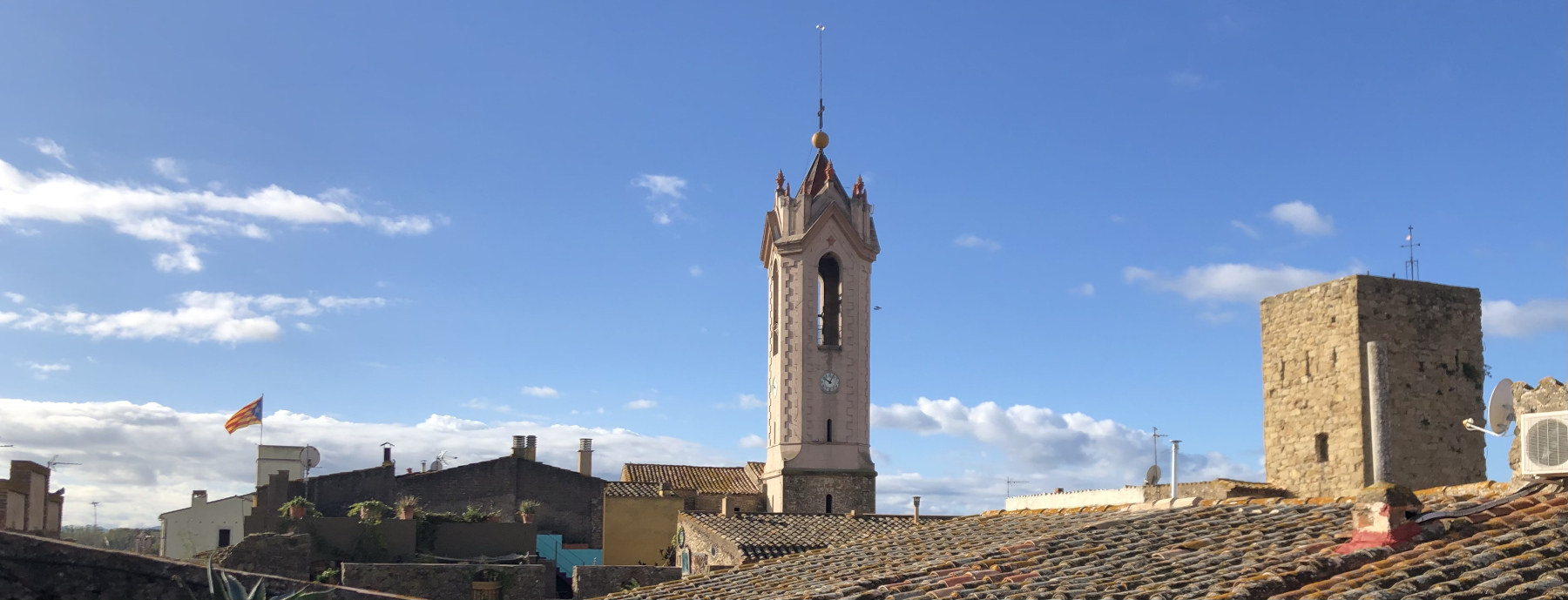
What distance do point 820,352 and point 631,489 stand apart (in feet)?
24.4

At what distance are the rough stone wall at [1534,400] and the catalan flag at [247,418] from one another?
128ft

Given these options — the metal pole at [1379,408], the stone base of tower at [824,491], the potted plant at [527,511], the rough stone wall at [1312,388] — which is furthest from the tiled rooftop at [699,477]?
the metal pole at [1379,408]

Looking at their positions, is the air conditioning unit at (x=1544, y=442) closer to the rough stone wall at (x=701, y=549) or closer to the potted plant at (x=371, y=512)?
the rough stone wall at (x=701, y=549)

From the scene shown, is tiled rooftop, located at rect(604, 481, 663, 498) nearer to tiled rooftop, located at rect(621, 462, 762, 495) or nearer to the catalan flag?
tiled rooftop, located at rect(621, 462, 762, 495)

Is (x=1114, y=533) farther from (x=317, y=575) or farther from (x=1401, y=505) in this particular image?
(x=317, y=575)

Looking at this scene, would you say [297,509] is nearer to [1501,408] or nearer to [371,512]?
[371,512]

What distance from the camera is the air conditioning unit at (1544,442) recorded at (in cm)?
833

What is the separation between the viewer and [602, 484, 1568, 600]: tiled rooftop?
7.27 meters

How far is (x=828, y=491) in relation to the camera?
4072cm

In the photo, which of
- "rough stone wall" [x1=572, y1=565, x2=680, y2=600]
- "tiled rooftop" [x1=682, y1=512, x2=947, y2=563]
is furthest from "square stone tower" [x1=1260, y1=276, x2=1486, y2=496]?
"rough stone wall" [x1=572, y1=565, x2=680, y2=600]

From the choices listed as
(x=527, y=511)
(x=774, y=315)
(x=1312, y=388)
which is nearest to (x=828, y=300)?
(x=774, y=315)

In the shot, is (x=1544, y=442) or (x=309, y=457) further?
(x=309, y=457)

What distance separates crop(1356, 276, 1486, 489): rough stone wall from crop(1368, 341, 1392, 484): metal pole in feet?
2.03

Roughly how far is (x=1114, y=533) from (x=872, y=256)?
3212 centimetres
